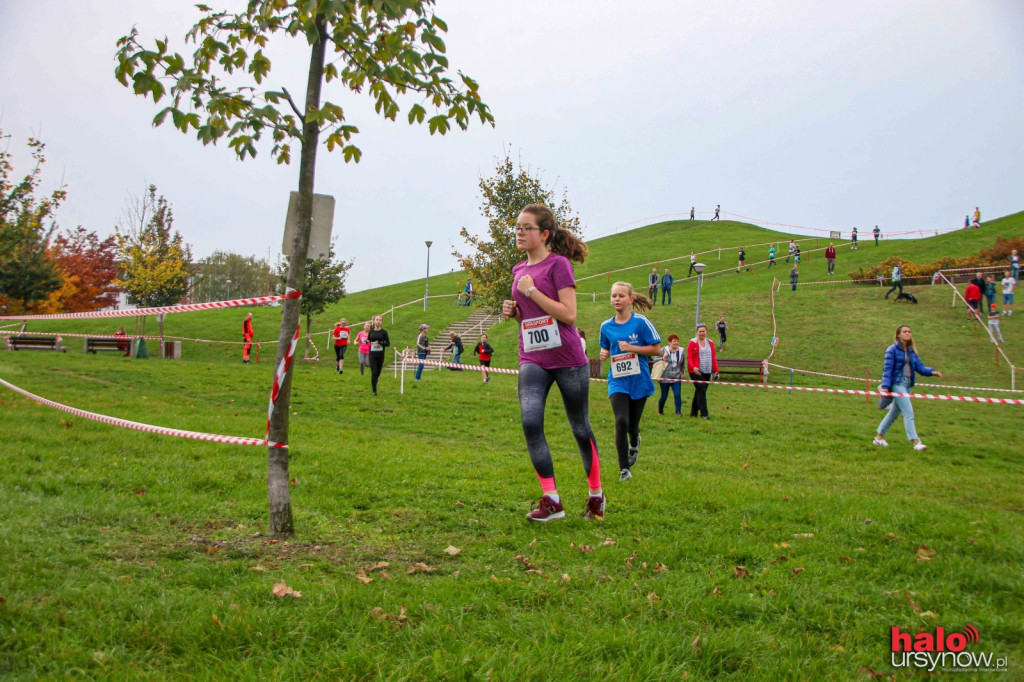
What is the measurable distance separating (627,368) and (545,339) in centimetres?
251

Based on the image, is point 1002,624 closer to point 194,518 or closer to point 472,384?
point 194,518

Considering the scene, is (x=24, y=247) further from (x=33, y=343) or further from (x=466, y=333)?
(x=466, y=333)

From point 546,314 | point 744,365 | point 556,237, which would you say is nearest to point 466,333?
point 744,365

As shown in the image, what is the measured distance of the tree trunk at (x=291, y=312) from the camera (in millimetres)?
4719

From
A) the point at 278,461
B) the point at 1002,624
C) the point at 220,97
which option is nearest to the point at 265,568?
the point at 278,461

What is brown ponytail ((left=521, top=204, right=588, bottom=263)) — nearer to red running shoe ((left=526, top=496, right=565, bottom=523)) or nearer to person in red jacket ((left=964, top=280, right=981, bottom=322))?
red running shoe ((left=526, top=496, right=565, bottom=523))

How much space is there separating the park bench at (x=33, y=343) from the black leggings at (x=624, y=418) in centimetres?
2858

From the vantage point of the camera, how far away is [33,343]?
28.3 metres

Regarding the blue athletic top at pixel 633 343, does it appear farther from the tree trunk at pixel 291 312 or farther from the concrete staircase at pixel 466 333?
the concrete staircase at pixel 466 333

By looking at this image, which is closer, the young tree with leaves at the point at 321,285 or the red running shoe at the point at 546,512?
the red running shoe at the point at 546,512

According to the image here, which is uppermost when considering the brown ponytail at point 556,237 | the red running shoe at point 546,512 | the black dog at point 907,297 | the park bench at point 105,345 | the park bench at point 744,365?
the black dog at point 907,297

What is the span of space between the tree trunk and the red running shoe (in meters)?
1.76

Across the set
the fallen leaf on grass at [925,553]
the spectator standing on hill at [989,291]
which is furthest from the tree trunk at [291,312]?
the spectator standing on hill at [989,291]

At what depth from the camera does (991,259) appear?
4344cm
